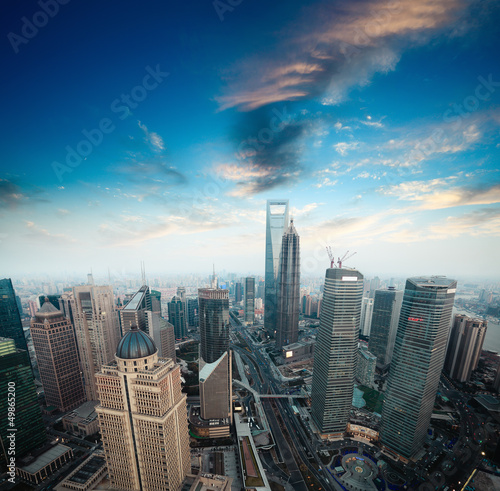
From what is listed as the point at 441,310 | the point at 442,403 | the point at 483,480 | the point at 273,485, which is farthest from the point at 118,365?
the point at 442,403

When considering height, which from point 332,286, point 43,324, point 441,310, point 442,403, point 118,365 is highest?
point 332,286

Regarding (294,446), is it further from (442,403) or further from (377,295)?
(377,295)

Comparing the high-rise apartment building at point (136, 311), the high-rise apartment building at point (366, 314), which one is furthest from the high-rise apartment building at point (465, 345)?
the high-rise apartment building at point (136, 311)

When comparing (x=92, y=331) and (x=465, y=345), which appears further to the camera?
(x=465, y=345)

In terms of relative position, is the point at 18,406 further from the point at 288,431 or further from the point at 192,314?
the point at 192,314

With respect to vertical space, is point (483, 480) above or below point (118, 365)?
below

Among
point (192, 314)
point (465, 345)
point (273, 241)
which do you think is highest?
point (273, 241)

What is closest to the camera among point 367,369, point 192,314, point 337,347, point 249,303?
point 337,347

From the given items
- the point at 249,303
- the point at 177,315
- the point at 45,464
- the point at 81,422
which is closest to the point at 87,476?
the point at 45,464
